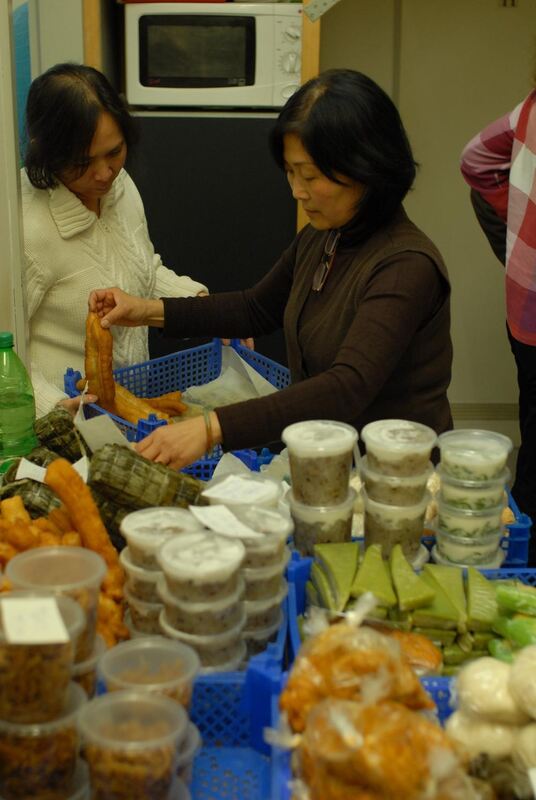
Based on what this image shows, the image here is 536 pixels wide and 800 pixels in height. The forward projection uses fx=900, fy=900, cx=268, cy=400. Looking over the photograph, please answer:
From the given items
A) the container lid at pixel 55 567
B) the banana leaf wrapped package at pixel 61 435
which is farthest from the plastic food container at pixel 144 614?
the banana leaf wrapped package at pixel 61 435

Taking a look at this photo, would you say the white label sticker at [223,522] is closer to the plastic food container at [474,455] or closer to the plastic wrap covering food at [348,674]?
the plastic wrap covering food at [348,674]

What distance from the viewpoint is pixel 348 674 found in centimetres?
94

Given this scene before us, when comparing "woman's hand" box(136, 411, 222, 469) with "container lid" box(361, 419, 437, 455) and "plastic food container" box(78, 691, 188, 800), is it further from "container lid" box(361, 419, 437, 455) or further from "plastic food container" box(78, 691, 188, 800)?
"plastic food container" box(78, 691, 188, 800)

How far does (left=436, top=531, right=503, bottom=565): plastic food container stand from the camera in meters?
1.40

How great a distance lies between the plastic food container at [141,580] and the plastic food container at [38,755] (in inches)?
9.4

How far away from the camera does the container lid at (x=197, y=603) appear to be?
42.8 inches

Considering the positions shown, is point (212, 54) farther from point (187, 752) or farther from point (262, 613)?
point (187, 752)

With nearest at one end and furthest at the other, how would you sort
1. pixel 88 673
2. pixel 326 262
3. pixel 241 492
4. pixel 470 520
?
pixel 88 673 < pixel 241 492 < pixel 470 520 < pixel 326 262

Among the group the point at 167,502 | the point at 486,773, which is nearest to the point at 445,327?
the point at 167,502

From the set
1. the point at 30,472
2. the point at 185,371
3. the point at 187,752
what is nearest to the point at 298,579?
the point at 187,752

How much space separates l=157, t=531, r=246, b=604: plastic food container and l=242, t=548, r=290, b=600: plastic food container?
6 centimetres

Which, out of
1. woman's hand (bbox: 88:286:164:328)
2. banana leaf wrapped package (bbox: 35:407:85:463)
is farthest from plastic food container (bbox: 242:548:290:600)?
woman's hand (bbox: 88:286:164:328)

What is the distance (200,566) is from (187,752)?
0.21 meters

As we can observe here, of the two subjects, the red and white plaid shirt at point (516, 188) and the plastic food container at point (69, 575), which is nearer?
the plastic food container at point (69, 575)
